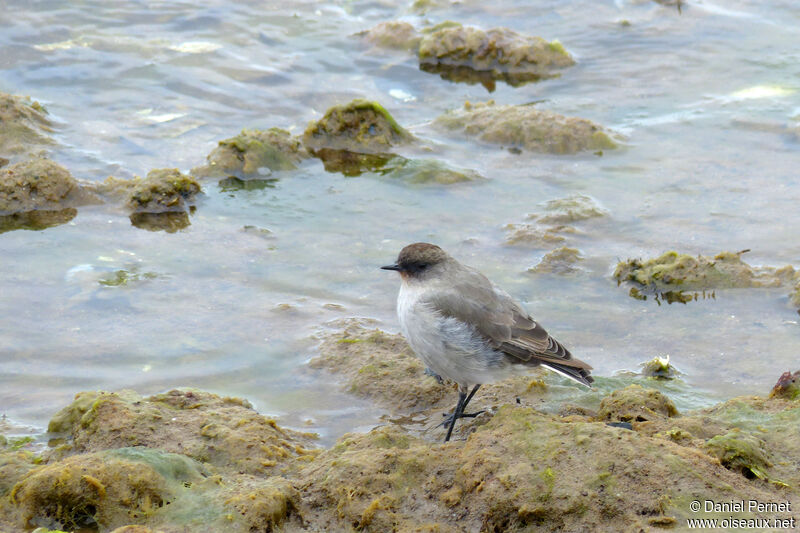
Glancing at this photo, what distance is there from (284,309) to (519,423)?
2914 mm

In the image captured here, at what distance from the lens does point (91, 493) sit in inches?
153

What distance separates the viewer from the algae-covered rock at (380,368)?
18.4ft

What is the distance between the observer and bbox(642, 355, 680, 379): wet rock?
5859 mm

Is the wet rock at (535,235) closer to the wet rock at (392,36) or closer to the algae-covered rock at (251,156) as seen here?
the algae-covered rock at (251,156)

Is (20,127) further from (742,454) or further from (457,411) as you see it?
(742,454)

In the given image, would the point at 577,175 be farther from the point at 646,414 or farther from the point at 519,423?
the point at 519,423

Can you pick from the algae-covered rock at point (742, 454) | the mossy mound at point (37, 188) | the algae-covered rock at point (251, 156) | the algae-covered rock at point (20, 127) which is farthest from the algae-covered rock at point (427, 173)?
the algae-covered rock at point (742, 454)

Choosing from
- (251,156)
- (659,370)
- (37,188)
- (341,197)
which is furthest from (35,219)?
(659,370)

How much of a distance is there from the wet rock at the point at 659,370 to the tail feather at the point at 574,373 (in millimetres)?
986

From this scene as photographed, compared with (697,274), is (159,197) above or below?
above

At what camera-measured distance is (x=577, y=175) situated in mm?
8898

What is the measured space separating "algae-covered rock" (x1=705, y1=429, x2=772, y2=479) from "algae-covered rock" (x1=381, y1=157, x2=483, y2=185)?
505cm

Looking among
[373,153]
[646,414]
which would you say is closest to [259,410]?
[646,414]

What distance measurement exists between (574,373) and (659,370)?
1115 millimetres
